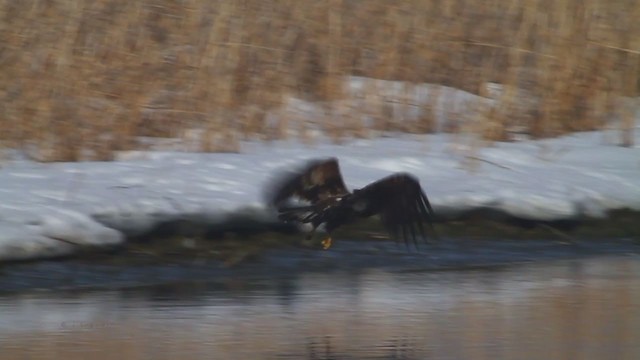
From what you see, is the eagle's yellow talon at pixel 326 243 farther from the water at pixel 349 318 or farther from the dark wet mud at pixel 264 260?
the water at pixel 349 318

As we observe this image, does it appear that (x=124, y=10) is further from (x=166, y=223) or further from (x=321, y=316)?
(x=321, y=316)

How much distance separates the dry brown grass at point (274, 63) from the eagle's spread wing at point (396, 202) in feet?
8.56

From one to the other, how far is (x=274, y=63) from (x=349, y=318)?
5.11 metres

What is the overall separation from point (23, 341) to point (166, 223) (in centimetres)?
254

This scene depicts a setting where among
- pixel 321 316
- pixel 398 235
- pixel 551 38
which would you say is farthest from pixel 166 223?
pixel 551 38

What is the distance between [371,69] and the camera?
11.6 m

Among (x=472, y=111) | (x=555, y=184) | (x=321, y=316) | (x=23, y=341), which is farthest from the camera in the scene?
(x=472, y=111)

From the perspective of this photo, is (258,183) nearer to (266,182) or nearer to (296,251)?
(266,182)

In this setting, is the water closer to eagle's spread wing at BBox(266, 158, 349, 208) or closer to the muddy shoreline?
the muddy shoreline

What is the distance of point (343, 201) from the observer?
26.6 feet

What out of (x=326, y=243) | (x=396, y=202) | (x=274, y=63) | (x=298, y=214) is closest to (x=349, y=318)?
(x=396, y=202)

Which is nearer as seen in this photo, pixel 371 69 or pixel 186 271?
pixel 186 271

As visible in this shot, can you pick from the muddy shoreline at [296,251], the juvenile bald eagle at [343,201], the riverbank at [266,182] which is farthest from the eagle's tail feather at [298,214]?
the riverbank at [266,182]

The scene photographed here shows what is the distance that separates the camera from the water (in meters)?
5.88
